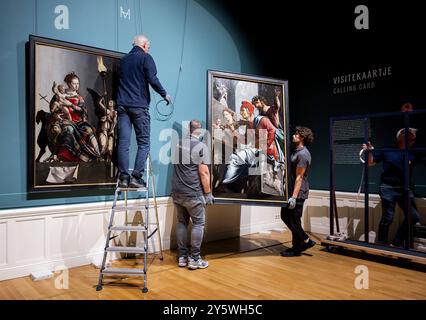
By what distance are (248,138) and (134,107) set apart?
1.45 m

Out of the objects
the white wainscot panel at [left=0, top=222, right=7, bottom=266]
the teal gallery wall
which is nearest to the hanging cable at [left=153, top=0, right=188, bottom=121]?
the teal gallery wall

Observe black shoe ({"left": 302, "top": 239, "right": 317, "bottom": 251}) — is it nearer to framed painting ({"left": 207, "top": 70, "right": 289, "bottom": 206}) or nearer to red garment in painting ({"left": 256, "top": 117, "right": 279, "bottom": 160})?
framed painting ({"left": 207, "top": 70, "right": 289, "bottom": 206})

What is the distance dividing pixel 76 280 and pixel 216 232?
2.21 meters

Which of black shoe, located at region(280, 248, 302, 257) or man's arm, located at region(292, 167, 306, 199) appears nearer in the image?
man's arm, located at region(292, 167, 306, 199)

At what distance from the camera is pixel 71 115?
383cm

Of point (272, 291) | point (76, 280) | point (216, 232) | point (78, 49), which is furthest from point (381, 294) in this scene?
point (78, 49)

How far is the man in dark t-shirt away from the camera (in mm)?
4340

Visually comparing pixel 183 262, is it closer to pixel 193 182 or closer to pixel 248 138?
pixel 193 182

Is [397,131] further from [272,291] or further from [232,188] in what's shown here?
[272,291]

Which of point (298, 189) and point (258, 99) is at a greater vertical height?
point (258, 99)

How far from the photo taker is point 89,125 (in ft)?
13.0

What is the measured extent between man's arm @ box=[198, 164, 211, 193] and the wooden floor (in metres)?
0.88

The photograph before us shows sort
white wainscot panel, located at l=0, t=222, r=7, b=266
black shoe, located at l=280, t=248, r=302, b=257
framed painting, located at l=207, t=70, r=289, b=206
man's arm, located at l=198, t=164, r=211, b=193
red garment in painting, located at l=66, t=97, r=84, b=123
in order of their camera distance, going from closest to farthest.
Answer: white wainscot panel, located at l=0, t=222, r=7, b=266
red garment in painting, located at l=66, t=97, r=84, b=123
man's arm, located at l=198, t=164, r=211, b=193
framed painting, located at l=207, t=70, r=289, b=206
black shoe, located at l=280, t=248, r=302, b=257

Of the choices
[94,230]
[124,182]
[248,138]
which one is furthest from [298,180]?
[94,230]
